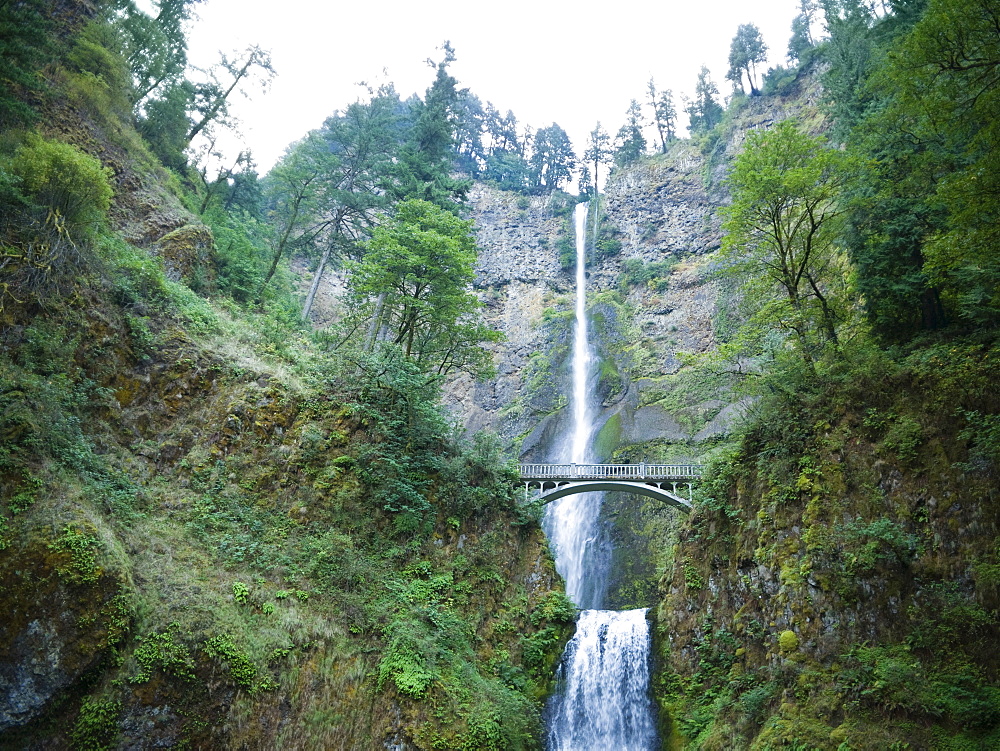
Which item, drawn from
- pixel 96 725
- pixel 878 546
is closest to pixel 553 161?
pixel 878 546

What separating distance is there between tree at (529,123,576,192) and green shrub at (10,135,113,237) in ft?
159

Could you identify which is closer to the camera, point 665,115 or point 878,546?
point 878,546

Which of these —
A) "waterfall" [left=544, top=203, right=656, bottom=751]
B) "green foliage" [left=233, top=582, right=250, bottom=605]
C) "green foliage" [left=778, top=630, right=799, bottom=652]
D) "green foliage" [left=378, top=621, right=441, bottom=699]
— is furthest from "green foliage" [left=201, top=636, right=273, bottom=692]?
"green foliage" [left=778, top=630, right=799, bottom=652]

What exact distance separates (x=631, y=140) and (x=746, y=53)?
11.6 m

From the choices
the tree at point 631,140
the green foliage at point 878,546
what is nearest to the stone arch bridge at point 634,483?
the green foliage at point 878,546

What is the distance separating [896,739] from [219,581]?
10.9 m

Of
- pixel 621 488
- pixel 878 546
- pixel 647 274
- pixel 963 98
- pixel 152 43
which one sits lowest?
pixel 878 546

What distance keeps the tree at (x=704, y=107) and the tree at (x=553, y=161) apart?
12235mm

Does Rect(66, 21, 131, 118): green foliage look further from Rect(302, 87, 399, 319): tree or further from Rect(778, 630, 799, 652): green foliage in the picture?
Answer: Rect(778, 630, 799, 652): green foliage

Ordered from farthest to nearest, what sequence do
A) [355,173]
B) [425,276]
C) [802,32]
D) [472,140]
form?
[472,140] → [802,32] → [355,173] → [425,276]

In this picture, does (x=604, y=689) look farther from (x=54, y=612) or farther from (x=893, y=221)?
(x=893, y=221)

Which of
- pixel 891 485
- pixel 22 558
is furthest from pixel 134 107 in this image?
pixel 891 485

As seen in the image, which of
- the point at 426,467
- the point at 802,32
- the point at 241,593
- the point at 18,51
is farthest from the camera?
the point at 802,32

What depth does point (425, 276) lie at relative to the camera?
52.4 ft
